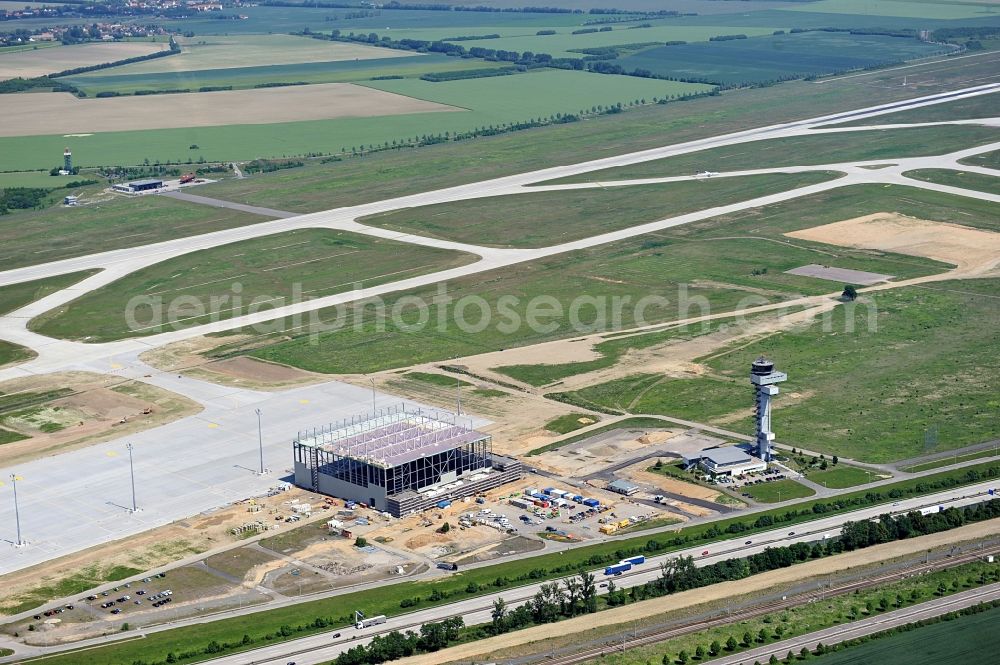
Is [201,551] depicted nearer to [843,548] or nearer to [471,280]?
[843,548]

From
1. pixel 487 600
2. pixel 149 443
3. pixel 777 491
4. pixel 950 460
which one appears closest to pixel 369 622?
pixel 487 600

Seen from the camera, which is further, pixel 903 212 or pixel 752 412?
pixel 903 212

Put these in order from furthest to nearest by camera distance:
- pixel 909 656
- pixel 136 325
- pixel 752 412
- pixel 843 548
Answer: pixel 136 325 < pixel 752 412 < pixel 843 548 < pixel 909 656

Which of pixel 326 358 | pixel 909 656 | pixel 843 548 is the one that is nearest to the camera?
pixel 909 656

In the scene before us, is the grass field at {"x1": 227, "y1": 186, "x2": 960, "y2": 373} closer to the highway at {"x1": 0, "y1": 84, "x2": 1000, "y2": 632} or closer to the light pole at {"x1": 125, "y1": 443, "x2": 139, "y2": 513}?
the highway at {"x1": 0, "y1": 84, "x2": 1000, "y2": 632}

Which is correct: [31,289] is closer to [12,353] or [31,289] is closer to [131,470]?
[12,353]

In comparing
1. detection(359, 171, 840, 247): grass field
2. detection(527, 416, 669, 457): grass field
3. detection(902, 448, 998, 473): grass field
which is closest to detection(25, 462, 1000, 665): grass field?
detection(902, 448, 998, 473): grass field

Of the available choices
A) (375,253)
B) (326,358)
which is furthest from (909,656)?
(375,253)
